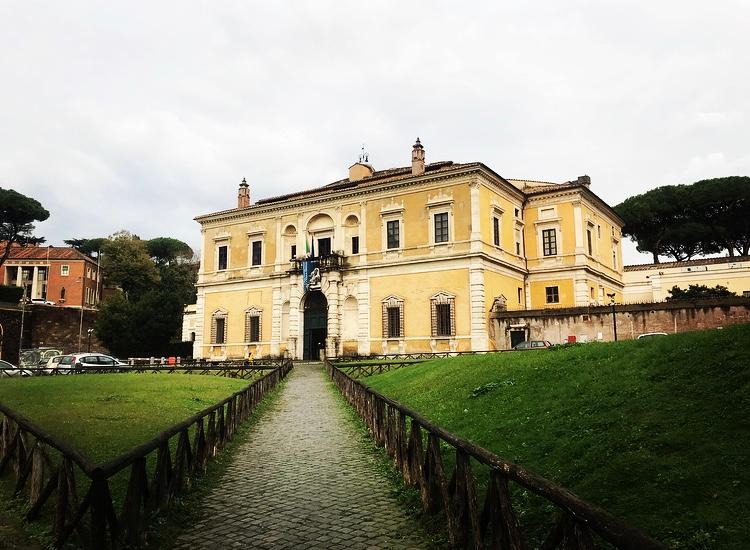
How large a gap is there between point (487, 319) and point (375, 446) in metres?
25.2

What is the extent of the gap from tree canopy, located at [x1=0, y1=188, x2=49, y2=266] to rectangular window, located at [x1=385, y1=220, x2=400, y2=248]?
42.4 meters

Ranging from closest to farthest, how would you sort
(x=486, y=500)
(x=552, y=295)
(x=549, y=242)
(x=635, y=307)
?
(x=486, y=500) → (x=635, y=307) → (x=552, y=295) → (x=549, y=242)

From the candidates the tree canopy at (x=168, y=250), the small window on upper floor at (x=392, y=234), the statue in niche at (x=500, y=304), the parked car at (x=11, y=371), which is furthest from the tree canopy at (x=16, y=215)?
the statue in niche at (x=500, y=304)

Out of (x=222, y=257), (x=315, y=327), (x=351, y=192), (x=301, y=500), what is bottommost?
(x=301, y=500)

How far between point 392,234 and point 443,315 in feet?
A: 22.4

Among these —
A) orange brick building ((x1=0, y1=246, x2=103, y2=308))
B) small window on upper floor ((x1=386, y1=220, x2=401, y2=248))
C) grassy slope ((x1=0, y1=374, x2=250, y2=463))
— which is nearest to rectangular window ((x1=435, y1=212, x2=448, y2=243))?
small window on upper floor ((x1=386, y1=220, x2=401, y2=248))

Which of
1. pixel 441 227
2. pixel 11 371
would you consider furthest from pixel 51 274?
pixel 441 227

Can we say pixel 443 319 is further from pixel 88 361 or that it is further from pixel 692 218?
pixel 692 218

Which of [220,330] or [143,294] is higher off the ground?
[143,294]

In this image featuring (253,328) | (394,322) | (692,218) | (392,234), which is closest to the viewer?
(394,322)

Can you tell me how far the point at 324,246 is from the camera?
42.3 meters

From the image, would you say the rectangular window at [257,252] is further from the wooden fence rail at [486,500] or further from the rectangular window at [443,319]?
the wooden fence rail at [486,500]

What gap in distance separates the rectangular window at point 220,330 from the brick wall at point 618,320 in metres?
21.4

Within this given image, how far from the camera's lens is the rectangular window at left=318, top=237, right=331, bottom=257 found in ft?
138
